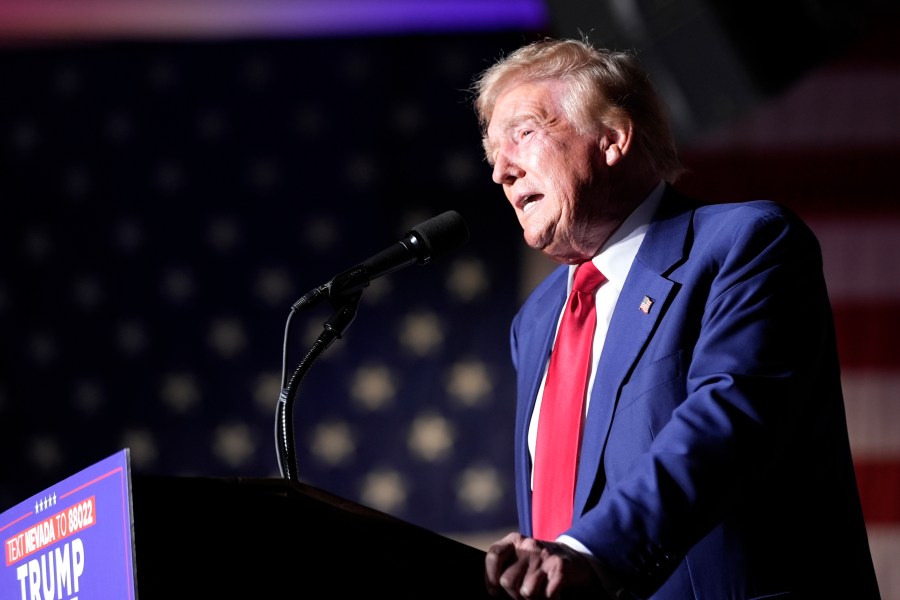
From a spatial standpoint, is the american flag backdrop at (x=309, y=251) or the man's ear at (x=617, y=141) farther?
the american flag backdrop at (x=309, y=251)

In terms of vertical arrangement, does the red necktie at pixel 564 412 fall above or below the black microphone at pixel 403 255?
below

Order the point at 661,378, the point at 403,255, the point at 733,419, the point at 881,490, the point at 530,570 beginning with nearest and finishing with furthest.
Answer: the point at 530,570 → the point at 733,419 → the point at 661,378 → the point at 403,255 → the point at 881,490

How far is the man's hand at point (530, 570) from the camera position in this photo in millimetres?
1118

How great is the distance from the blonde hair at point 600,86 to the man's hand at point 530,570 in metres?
0.91

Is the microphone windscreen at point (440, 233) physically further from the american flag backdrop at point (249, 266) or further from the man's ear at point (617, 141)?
the american flag backdrop at point (249, 266)

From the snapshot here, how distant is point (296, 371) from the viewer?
1.56 meters

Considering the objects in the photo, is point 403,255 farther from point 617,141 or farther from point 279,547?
point 279,547

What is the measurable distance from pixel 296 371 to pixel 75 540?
17.0 inches

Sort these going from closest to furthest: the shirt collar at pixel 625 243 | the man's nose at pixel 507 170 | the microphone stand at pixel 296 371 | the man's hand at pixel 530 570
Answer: the man's hand at pixel 530 570 → the microphone stand at pixel 296 371 → the shirt collar at pixel 625 243 → the man's nose at pixel 507 170

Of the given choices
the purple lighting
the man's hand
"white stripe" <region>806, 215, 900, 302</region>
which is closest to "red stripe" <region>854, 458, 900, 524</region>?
"white stripe" <region>806, 215, 900, 302</region>

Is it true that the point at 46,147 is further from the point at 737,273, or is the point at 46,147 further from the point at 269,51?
the point at 737,273

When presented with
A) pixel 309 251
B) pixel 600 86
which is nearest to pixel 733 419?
pixel 600 86

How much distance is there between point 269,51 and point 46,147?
92 cm

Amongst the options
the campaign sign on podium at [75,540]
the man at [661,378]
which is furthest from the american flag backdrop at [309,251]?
the campaign sign on podium at [75,540]
